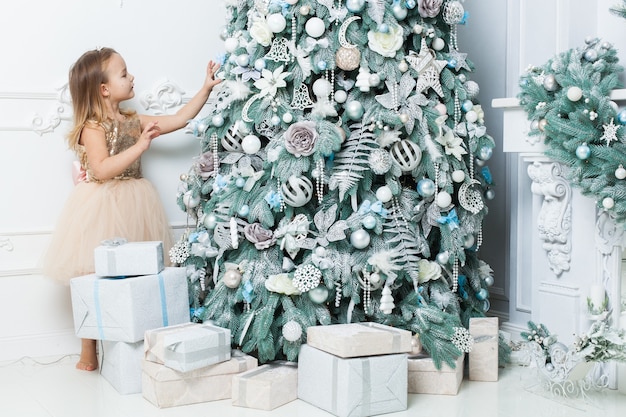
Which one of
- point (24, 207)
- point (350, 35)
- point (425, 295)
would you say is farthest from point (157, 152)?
point (425, 295)

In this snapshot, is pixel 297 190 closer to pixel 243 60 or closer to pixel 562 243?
pixel 243 60

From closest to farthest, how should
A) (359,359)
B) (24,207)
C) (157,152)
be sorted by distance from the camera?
(359,359) < (24,207) < (157,152)

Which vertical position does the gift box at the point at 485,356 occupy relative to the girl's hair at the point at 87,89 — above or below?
below

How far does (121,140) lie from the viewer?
11.1 ft

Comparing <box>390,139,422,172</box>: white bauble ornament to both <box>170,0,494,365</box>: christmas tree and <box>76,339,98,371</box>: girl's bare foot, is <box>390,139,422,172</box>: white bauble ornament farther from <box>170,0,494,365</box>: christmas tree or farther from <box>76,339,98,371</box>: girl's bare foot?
<box>76,339,98,371</box>: girl's bare foot

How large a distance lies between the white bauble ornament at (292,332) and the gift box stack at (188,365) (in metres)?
0.18

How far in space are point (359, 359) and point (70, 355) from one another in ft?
5.04

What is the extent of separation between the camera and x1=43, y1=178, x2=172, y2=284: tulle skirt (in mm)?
3174

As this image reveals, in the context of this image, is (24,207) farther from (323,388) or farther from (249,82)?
(323,388)

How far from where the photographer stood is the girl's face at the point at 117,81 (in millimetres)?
3346

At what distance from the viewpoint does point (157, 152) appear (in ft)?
12.1

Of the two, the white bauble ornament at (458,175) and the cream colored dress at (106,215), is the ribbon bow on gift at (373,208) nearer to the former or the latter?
the white bauble ornament at (458,175)

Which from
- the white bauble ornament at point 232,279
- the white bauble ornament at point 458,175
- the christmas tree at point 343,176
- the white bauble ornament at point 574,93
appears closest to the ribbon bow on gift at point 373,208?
the christmas tree at point 343,176

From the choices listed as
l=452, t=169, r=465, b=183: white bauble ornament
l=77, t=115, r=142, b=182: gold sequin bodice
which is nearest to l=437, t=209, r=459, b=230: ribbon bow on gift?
l=452, t=169, r=465, b=183: white bauble ornament
